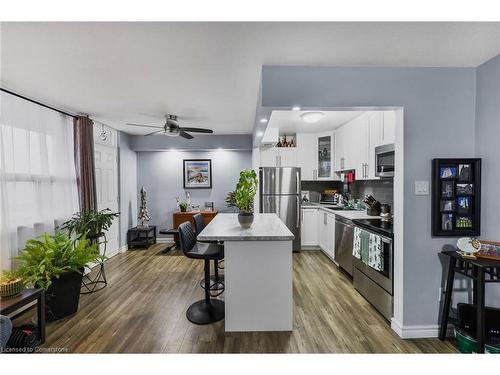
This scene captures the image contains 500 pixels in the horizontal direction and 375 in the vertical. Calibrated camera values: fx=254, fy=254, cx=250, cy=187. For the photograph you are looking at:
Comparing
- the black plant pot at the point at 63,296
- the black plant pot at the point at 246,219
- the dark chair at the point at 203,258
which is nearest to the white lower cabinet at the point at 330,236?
the black plant pot at the point at 246,219

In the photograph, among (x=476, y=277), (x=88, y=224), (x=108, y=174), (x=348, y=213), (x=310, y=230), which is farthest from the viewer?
(x=310, y=230)

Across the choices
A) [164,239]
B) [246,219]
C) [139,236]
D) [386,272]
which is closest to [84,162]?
[139,236]

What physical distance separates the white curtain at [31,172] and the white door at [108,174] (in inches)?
25.0

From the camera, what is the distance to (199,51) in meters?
1.92

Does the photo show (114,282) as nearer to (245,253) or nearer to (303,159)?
(245,253)

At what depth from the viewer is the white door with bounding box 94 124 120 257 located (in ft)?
14.2

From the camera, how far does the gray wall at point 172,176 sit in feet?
18.6

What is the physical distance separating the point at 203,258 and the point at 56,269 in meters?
1.44

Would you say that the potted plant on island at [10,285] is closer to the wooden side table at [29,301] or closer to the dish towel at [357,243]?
the wooden side table at [29,301]

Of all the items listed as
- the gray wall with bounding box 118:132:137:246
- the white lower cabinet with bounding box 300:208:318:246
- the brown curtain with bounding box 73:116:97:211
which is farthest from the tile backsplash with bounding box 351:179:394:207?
the gray wall with bounding box 118:132:137:246

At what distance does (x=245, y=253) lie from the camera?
2.29 meters

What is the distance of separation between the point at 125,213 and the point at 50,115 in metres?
2.41

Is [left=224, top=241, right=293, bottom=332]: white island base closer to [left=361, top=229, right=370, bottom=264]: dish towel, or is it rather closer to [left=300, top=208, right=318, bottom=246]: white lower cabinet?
[left=361, top=229, right=370, bottom=264]: dish towel

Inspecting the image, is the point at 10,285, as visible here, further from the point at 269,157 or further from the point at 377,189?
the point at 377,189
